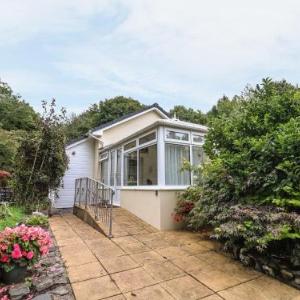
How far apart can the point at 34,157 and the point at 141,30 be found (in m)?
6.42

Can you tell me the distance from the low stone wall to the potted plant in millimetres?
3636

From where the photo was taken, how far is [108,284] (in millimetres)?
3793

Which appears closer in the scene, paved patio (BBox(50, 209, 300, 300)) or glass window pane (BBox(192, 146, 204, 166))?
paved patio (BBox(50, 209, 300, 300))

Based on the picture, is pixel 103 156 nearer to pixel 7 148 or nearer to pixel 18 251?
pixel 7 148

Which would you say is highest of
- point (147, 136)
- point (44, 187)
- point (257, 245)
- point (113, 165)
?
point (147, 136)

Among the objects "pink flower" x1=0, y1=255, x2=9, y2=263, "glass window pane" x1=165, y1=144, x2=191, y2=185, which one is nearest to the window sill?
"glass window pane" x1=165, y1=144, x2=191, y2=185

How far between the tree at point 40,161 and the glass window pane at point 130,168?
2.67 m

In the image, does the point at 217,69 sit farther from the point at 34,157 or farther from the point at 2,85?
the point at 2,85

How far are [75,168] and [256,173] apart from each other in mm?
10274

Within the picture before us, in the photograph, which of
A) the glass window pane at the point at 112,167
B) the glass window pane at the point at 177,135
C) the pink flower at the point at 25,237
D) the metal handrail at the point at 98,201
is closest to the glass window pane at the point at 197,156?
the glass window pane at the point at 177,135

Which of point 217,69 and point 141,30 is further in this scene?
point 217,69

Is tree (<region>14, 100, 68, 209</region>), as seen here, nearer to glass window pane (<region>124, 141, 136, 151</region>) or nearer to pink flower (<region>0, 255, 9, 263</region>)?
glass window pane (<region>124, 141, 136, 151</region>)

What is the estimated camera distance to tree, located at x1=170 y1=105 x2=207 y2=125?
1079 inches

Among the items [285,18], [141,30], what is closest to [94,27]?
[141,30]
